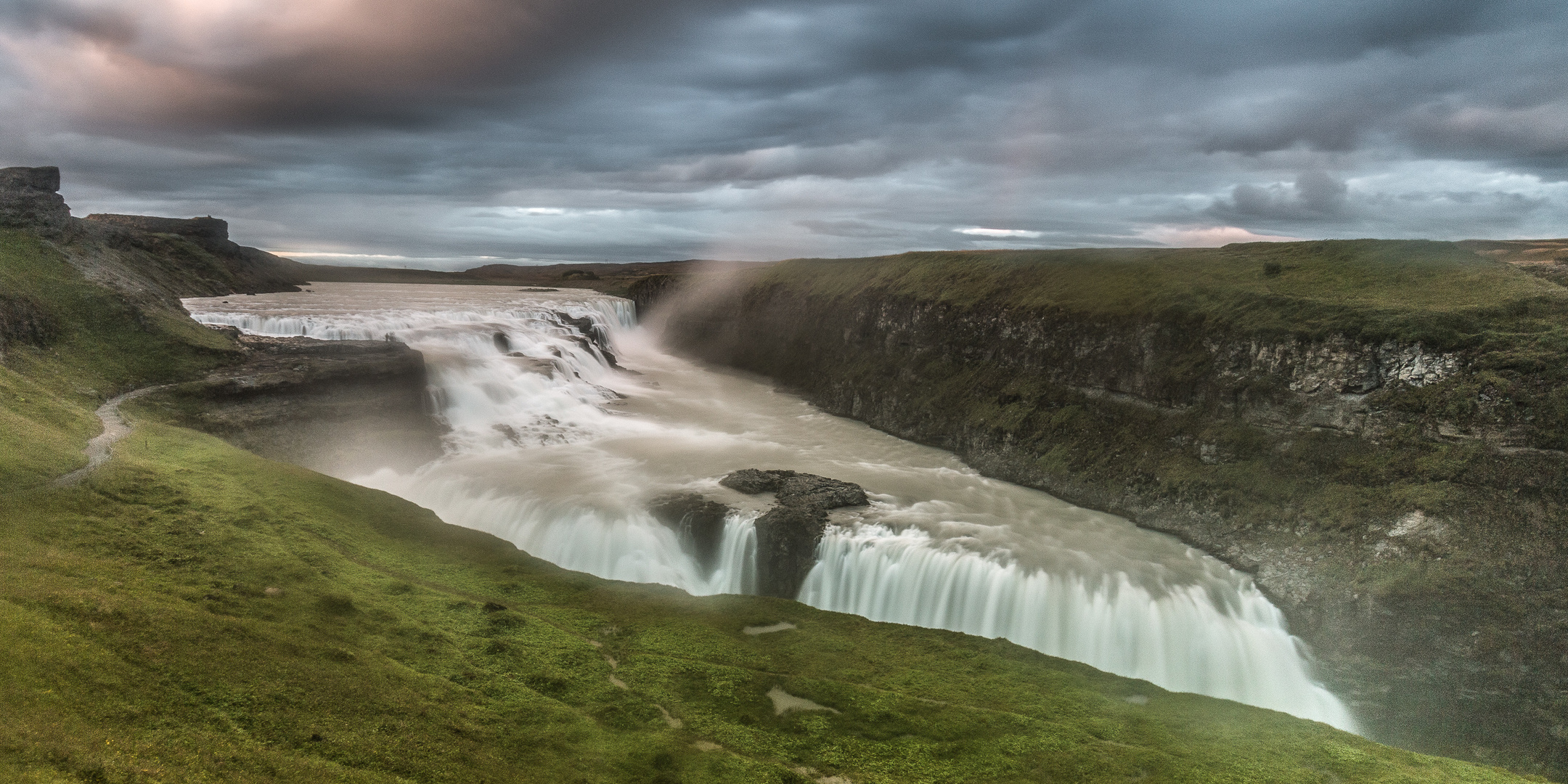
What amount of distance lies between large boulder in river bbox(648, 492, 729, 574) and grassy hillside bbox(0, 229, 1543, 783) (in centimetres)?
553

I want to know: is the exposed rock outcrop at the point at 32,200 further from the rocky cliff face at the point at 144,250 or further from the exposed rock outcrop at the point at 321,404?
the exposed rock outcrop at the point at 321,404

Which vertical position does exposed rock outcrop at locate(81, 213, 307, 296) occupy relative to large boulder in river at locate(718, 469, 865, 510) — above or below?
above

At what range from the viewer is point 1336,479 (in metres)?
24.7

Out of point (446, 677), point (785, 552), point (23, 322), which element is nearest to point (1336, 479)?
point (785, 552)

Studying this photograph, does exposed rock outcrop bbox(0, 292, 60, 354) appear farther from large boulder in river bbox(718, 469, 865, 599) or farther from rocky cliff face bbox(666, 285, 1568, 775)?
rocky cliff face bbox(666, 285, 1568, 775)

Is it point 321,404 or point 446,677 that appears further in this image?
point 321,404

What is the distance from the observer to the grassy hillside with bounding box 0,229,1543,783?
33.5 ft

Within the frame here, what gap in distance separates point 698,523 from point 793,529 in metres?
3.62

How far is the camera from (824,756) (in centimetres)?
1332

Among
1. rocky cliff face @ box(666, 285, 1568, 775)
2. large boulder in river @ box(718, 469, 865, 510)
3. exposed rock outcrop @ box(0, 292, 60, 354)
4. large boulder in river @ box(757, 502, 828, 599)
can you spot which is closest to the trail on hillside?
exposed rock outcrop @ box(0, 292, 60, 354)

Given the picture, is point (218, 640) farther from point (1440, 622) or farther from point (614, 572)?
point (1440, 622)

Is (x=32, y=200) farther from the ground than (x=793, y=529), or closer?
farther from the ground

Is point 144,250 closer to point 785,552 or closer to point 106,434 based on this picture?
point 106,434

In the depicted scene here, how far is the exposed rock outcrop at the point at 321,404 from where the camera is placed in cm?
2884
